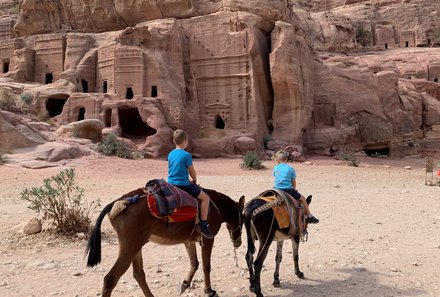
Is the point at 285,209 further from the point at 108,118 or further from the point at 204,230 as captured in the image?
the point at 108,118

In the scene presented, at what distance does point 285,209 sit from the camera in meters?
5.52

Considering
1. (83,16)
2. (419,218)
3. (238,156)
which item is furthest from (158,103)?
(419,218)

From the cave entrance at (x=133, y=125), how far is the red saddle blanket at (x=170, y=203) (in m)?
24.8

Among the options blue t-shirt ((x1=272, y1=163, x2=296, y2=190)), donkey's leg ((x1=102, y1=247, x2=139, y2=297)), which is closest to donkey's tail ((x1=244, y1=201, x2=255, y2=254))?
blue t-shirt ((x1=272, y1=163, x2=296, y2=190))

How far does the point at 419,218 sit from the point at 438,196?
4.45 m

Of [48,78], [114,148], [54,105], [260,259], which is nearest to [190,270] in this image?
[260,259]

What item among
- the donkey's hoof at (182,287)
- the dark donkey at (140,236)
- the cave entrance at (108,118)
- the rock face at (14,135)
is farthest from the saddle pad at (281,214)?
the cave entrance at (108,118)

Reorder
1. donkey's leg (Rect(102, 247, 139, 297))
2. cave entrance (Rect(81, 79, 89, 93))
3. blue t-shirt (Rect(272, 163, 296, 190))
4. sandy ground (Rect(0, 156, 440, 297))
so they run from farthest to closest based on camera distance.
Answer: cave entrance (Rect(81, 79, 89, 93))
blue t-shirt (Rect(272, 163, 296, 190))
sandy ground (Rect(0, 156, 440, 297))
donkey's leg (Rect(102, 247, 139, 297))

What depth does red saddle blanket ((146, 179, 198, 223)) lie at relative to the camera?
4.69 m

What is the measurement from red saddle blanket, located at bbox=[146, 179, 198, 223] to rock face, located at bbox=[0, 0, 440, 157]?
1987 centimetres

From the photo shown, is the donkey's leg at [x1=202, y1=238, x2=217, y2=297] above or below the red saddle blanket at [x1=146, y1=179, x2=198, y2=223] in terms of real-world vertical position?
below

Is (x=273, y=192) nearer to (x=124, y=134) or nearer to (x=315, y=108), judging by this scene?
(x=124, y=134)

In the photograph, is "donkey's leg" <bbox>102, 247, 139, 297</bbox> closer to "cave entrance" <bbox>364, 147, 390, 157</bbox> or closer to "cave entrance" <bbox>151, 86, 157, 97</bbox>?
"cave entrance" <bbox>151, 86, 157, 97</bbox>

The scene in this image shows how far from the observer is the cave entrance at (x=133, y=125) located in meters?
29.5
